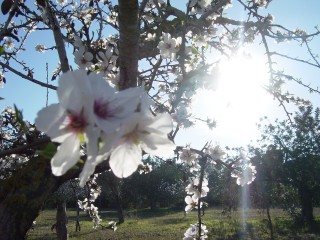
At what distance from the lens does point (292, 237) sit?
14.5 m

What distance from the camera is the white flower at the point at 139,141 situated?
741mm

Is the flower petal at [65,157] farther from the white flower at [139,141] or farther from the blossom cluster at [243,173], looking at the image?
the blossom cluster at [243,173]

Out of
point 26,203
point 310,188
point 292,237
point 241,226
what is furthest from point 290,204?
point 26,203

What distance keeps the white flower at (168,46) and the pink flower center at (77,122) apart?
83.4 inches

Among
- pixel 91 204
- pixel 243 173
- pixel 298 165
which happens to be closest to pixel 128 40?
pixel 243 173

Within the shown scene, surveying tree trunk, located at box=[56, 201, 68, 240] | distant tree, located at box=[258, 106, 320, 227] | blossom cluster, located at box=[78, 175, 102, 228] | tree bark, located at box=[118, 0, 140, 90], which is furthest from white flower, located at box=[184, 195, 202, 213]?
distant tree, located at box=[258, 106, 320, 227]

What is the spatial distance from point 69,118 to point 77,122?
0.02 metres

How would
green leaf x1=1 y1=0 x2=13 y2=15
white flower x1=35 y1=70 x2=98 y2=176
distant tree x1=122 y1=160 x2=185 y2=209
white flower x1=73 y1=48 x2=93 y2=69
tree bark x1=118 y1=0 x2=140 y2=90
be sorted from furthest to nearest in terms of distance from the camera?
distant tree x1=122 y1=160 x2=185 y2=209
white flower x1=73 y1=48 x2=93 y2=69
green leaf x1=1 y1=0 x2=13 y2=15
tree bark x1=118 y1=0 x2=140 y2=90
white flower x1=35 y1=70 x2=98 y2=176

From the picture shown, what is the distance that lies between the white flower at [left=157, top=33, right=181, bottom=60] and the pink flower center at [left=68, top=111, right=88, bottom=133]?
2118 millimetres

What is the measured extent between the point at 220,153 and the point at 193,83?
215 centimetres

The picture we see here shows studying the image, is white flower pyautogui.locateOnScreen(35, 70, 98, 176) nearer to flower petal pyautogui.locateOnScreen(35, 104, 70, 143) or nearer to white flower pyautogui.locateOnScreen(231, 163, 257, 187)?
flower petal pyautogui.locateOnScreen(35, 104, 70, 143)

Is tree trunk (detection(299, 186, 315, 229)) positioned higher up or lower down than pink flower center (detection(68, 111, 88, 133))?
lower down

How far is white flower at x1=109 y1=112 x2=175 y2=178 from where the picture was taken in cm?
74

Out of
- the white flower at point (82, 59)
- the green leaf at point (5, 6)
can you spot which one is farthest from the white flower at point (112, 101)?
the white flower at point (82, 59)
